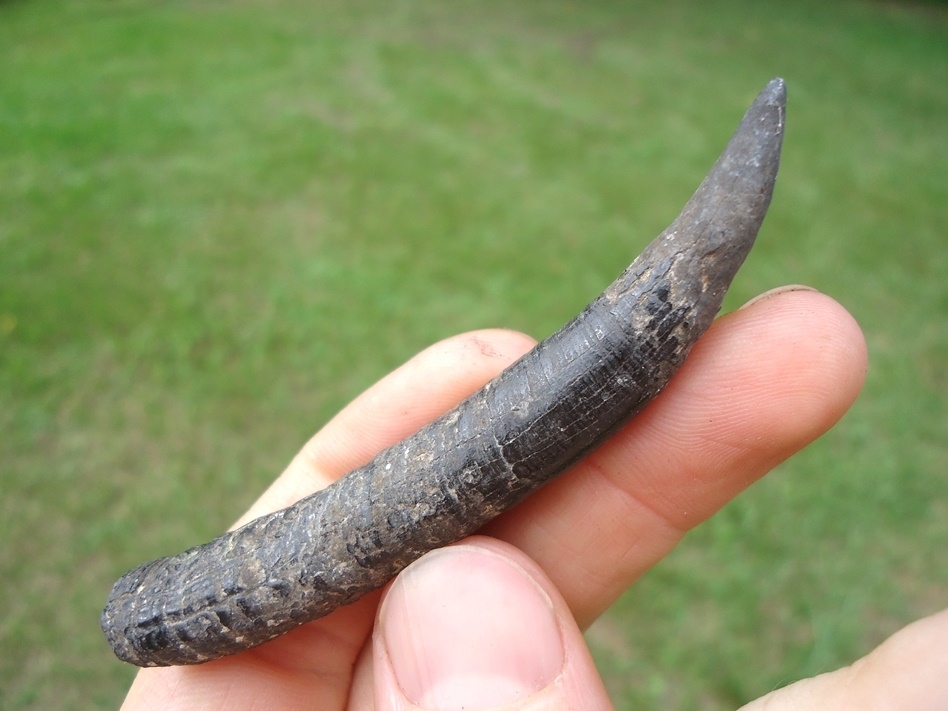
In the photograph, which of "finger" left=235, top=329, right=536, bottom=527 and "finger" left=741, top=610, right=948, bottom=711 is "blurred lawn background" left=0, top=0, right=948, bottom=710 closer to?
"finger" left=235, top=329, right=536, bottom=527

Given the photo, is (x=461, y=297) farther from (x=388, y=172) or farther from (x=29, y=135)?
(x=29, y=135)

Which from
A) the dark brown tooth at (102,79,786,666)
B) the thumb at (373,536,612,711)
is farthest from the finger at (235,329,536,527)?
the thumb at (373,536,612,711)

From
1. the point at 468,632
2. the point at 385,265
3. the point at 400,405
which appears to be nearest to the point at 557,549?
the point at 468,632

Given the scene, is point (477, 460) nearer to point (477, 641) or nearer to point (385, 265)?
point (477, 641)

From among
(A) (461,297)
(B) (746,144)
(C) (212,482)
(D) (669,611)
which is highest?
(B) (746,144)

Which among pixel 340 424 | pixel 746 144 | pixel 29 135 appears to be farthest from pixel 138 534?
pixel 29 135

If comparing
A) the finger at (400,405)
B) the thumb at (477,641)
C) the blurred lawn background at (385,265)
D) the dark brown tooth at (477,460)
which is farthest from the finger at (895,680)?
the blurred lawn background at (385,265)
